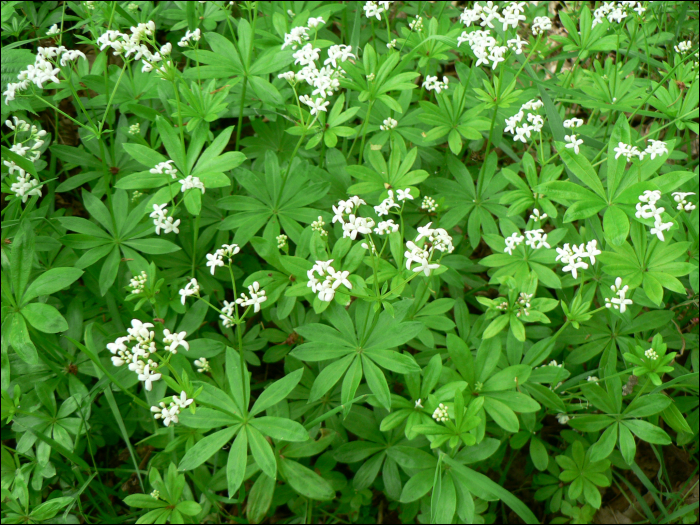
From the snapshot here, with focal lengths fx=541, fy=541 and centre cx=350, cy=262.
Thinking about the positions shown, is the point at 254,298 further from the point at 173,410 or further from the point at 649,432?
the point at 649,432

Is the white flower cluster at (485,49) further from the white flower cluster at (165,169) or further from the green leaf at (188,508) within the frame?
the green leaf at (188,508)

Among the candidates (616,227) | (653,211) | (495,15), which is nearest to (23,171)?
(495,15)

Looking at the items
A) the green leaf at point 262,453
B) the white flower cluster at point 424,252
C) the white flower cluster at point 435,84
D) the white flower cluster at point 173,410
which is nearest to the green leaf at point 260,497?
Result: the green leaf at point 262,453

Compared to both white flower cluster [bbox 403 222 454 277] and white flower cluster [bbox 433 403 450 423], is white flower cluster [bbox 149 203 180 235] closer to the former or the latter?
white flower cluster [bbox 403 222 454 277]

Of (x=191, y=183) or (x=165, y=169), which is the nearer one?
(x=191, y=183)

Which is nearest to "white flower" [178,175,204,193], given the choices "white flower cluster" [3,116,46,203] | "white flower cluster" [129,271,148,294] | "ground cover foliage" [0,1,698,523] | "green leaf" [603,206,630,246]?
"ground cover foliage" [0,1,698,523]
